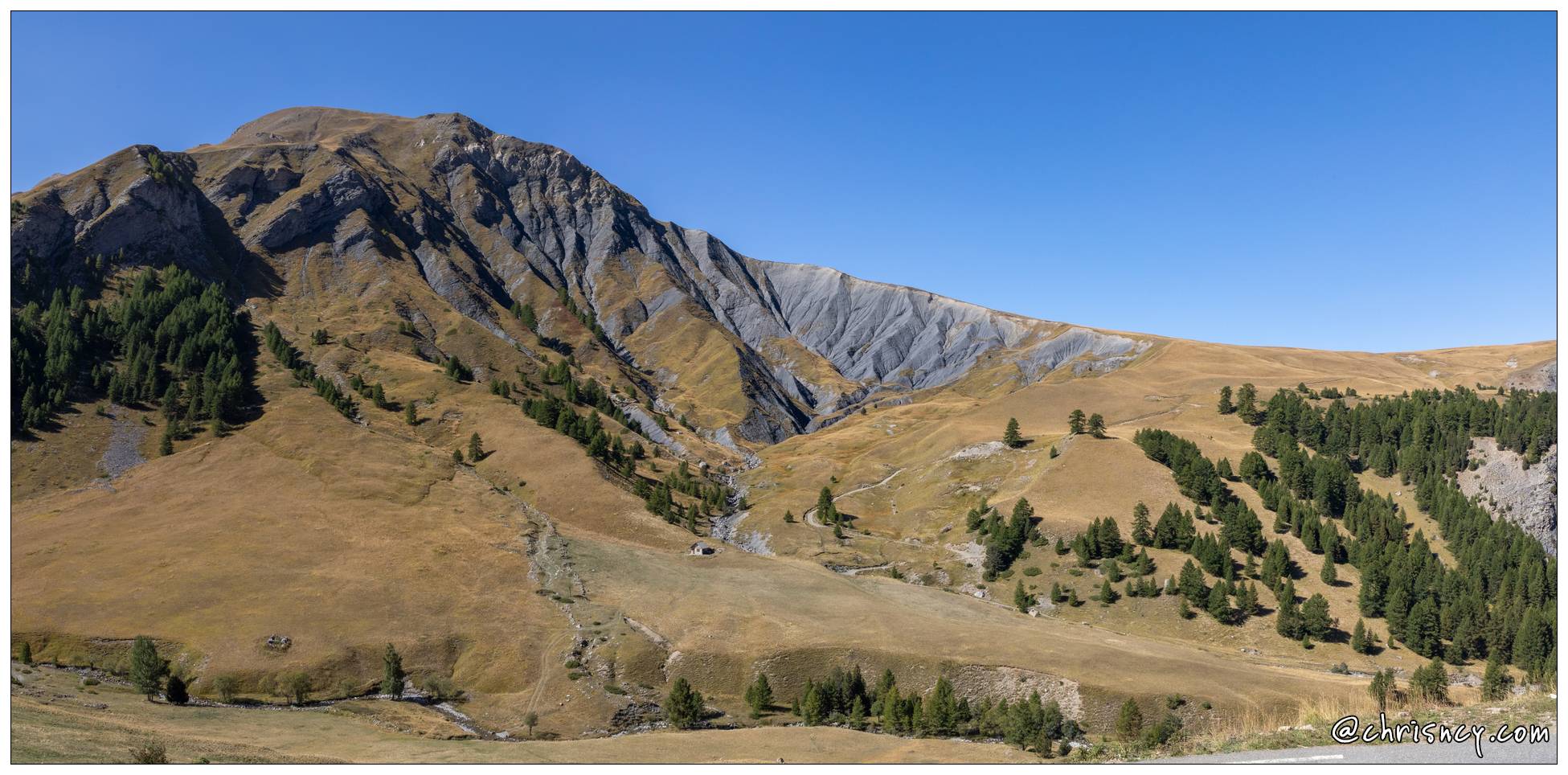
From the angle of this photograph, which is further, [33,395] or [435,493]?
[33,395]

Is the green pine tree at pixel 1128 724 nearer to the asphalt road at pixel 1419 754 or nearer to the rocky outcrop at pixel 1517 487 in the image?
the asphalt road at pixel 1419 754

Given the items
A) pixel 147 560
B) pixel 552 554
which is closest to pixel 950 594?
pixel 552 554

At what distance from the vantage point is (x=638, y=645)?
84.9 metres

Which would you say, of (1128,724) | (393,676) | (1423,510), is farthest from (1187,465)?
(393,676)

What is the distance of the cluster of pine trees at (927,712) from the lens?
190 feet

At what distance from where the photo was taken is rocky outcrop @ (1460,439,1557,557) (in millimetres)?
131625

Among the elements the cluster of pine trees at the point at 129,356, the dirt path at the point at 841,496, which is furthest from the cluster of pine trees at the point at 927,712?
the cluster of pine trees at the point at 129,356

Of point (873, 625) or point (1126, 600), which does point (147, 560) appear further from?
point (1126, 600)

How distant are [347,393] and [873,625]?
14734 cm

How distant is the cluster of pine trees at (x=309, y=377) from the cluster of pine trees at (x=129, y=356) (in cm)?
746

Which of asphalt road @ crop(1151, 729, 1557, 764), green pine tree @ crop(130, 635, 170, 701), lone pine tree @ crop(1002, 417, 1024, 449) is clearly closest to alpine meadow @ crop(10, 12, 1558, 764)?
green pine tree @ crop(130, 635, 170, 701)

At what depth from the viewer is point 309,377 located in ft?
594
